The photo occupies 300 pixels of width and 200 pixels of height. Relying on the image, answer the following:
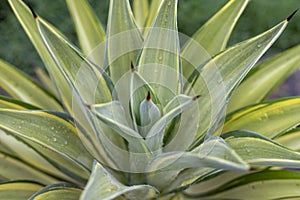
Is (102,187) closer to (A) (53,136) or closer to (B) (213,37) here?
(A) (53,136)

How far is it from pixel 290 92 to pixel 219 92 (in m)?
0.80

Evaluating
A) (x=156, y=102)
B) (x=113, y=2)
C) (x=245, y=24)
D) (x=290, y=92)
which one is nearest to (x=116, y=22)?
(x=113, y=2)

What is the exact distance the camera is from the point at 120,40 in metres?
0.73

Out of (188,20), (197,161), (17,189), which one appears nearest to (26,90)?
(17,189)

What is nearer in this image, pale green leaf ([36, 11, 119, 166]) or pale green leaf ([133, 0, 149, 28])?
pale green leaf ([36, 11, 119, 166])

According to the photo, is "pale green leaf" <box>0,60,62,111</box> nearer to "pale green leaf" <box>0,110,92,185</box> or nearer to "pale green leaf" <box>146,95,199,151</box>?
"pale green leaf" <box>0,110,92,185</box>

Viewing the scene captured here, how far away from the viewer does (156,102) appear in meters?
0.65

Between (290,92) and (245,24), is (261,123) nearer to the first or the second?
(290,92)

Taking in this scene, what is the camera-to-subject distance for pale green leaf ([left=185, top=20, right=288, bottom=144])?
69 centimetres

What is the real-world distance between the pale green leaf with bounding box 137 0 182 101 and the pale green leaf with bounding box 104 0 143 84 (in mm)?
37

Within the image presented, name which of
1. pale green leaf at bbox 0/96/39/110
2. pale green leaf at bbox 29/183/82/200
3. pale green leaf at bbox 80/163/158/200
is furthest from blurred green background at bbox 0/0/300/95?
pale green leaf at bbox 80/163/158/200

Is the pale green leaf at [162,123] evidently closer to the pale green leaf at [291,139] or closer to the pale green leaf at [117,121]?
the pale green leaf at [117,121]

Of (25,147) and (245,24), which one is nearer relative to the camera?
(25,147)

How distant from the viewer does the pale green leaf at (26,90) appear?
892mm
